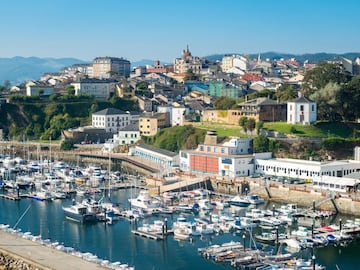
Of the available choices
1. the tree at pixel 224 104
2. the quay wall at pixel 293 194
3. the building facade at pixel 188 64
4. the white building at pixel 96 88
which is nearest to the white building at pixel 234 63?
the building facade at pixel 188 64

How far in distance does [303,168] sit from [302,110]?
582 cm

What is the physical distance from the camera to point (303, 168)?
22.6m

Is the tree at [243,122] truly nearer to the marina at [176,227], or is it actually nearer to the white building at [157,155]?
the white building at [157,155]

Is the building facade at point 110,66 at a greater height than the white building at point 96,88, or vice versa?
the building facade at point 110,66

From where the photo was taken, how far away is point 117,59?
57.4m

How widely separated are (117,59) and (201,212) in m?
39.1

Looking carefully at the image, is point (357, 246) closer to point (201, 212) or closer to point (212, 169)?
point (201, 212)

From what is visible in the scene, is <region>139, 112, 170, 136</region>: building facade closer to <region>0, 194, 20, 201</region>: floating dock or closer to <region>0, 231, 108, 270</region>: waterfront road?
<region>0, 194, 20, 201</region>: floating dock

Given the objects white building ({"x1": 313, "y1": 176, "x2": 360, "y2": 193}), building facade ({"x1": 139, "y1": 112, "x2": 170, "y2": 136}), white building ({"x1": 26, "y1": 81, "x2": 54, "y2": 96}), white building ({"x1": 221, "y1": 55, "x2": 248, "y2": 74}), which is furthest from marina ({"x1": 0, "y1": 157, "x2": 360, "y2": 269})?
white building ({"x1": 221, "y1": 55, "x2": 248, "y2": 74})

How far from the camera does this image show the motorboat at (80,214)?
18750 mm

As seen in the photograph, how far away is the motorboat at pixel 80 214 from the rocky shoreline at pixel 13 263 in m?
4.92

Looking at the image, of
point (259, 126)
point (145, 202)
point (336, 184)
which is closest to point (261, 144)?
point (259, 126)

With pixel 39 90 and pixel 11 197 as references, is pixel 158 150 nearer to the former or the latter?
pixel 11 197

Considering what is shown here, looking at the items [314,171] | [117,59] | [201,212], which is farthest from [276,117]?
[117,59]
